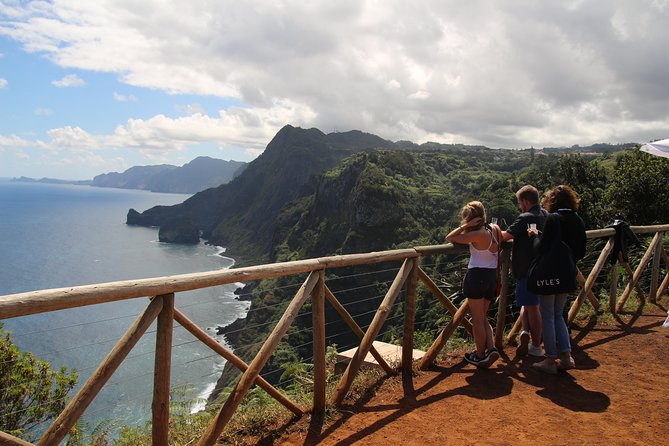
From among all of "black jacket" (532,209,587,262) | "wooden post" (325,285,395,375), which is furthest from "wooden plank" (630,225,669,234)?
"wooden post" (325,285,395,375)

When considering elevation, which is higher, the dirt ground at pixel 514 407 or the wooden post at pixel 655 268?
the wooden post at pixel 655 268

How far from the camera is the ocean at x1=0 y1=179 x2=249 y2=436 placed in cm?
3982

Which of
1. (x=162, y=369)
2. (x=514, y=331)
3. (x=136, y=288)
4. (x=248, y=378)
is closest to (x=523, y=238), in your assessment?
(x=514, y=331)

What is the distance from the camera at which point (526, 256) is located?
5023mm

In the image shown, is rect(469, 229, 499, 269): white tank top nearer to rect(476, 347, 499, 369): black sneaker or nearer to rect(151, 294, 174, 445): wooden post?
rect(476, 347, 499, 369): black sneaker

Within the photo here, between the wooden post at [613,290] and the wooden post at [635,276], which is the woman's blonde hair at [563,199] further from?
the wooden post at [635,276]

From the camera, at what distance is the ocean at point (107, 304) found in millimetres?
39822

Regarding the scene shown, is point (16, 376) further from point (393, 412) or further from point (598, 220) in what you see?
point (598, 220)

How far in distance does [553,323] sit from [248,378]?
328 centimetres

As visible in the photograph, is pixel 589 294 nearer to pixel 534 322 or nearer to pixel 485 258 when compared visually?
pixel 534 322

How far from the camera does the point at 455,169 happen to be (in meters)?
149

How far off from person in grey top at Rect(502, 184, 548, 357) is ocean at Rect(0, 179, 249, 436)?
865 centimetres

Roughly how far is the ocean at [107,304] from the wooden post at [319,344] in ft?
27.9

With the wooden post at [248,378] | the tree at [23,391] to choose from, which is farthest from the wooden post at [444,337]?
the tree at [23,391]
